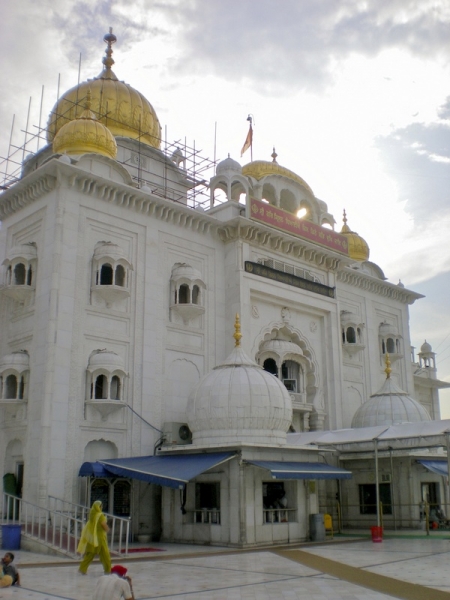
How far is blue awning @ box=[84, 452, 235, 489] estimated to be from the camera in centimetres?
1838

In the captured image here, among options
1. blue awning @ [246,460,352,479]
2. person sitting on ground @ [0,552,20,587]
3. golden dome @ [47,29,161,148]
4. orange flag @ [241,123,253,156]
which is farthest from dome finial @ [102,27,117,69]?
person sitting on ground @ [0,552,20,587]

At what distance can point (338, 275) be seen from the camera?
32469mm

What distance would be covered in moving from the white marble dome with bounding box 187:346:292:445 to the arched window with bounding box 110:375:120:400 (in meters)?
2.42

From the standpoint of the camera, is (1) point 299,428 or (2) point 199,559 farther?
(1) point 299,428

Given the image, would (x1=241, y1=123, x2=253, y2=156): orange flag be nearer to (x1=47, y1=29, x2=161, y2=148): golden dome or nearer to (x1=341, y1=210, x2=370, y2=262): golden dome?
(x1=47, y1=29, x2=161, y2=148): golden dome

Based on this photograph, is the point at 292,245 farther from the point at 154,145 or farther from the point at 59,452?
the point at 59,452

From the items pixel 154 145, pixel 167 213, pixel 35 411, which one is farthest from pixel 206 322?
pixel 154 145

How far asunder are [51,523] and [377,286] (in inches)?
834

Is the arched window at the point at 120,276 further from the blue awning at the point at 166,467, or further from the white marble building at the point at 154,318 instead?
the blue awning at the point at 166,467

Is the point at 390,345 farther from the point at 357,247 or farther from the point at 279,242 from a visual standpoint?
the point at 279,242

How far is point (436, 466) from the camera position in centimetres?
2388

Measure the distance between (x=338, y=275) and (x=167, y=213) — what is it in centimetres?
1054

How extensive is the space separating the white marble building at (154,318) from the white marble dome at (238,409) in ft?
0.17

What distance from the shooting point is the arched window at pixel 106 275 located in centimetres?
2343
